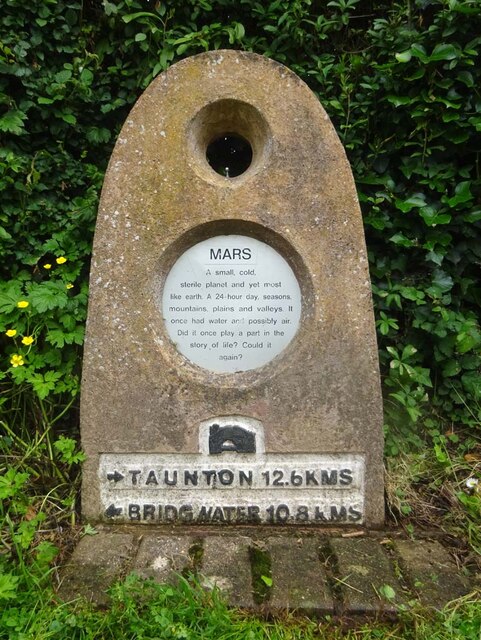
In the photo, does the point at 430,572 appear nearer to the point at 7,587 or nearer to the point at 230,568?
the point at 230,568

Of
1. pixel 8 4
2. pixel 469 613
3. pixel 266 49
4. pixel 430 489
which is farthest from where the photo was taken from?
pixel 266 49

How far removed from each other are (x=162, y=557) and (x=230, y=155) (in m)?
1.89

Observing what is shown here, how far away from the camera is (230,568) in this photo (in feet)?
5.15

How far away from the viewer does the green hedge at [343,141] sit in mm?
2264

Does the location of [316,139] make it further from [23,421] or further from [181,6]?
[23,421]

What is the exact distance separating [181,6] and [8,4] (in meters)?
0.88

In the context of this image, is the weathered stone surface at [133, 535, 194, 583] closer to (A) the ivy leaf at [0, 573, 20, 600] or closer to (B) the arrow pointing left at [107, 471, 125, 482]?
(B) the arrow pointing left at [107, 471, 125, 482]

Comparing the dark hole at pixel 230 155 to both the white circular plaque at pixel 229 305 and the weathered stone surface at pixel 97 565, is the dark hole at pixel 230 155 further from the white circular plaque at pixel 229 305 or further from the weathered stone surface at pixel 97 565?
the weathered stone surface at pixel 97 565

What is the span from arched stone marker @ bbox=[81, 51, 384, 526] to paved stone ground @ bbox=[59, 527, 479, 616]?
0.13 m

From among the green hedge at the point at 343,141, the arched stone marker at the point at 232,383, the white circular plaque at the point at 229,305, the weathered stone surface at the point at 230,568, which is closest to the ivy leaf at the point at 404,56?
the green hedge at the point at 343,141

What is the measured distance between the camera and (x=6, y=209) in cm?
242

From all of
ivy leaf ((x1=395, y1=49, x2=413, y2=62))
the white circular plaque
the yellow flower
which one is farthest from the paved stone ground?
ivy leaf ((x1=395, y1=49, x2=413, y2=62))

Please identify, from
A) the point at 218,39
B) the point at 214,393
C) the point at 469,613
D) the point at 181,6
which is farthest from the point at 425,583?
the point at 181,6

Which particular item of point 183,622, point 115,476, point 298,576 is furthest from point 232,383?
point 183,622
